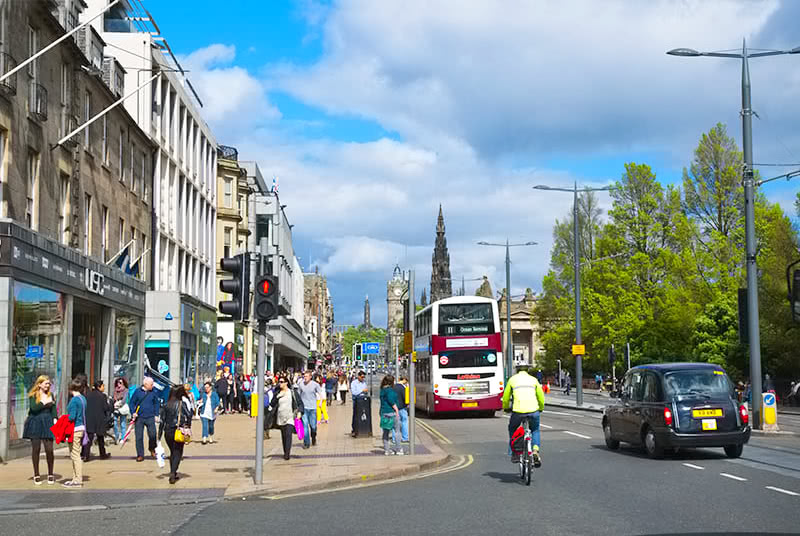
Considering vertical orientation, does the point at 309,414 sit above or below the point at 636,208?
below

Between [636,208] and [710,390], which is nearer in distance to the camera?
[710,390]

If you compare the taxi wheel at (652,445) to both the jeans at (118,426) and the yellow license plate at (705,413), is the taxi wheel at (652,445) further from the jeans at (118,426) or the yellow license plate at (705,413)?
the jeans at (118,426)

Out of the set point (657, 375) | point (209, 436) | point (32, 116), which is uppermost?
point (32, 116)

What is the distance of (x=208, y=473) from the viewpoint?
17281mm

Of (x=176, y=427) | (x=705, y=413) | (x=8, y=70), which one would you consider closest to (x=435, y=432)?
(x=705, y=413)

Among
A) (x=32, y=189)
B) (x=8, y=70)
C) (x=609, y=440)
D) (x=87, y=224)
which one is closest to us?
(x=8, y=70)

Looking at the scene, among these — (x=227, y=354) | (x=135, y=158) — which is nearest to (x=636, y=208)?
(x=227, y=354)

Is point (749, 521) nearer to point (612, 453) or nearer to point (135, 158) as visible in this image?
point (612, 453)

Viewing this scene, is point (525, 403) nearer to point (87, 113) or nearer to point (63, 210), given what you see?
point (63, 210)

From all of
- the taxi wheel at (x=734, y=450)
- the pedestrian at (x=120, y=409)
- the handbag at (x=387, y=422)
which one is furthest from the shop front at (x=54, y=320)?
the taxi wheel at (x=734, y=450)

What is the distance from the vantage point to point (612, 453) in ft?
66.4

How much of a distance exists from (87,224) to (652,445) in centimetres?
1679

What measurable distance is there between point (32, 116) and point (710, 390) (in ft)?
49.5

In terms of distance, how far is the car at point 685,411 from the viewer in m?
18.0
